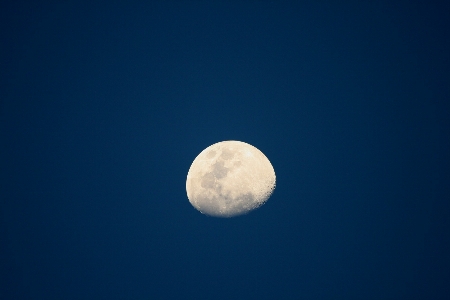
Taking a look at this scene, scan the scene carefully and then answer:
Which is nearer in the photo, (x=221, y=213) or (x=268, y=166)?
(x=221, y=213)

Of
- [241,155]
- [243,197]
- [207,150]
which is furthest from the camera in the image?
[207,150]

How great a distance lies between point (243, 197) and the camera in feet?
43.8

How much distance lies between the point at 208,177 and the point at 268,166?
359cm

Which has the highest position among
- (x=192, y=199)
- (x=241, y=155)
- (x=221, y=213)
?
(x=241, y=155)

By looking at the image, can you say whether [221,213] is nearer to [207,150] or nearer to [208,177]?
[208,177]

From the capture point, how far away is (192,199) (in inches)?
570

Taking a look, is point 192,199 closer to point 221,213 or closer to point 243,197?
point 221,213

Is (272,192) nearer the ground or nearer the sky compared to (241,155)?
nearer the ground

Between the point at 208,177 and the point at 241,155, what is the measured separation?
2094 mm

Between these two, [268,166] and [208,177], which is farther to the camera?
[268,166]

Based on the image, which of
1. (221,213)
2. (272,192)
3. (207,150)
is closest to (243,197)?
(221,213)

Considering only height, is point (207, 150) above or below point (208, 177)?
above

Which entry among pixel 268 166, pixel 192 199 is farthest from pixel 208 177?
pixel 268 166

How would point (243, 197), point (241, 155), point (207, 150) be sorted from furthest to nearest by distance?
point (207, 150), point (241, 155), point (243, 197)
